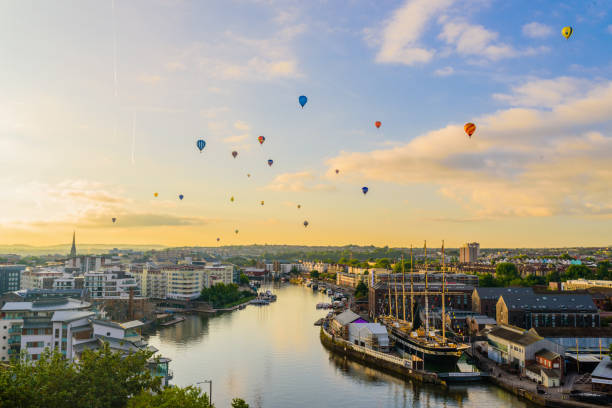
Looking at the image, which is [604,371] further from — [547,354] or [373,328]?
[373,328]

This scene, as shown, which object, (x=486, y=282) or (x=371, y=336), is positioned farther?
(x=486, y=282)

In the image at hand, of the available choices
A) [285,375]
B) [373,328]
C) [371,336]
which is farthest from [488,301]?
[285,375]

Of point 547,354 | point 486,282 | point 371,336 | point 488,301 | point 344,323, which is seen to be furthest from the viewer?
point 486,282

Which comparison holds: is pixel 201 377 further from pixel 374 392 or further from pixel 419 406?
pixel 419 406

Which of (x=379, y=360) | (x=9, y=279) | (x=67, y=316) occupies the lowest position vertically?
(x=379, y=360)

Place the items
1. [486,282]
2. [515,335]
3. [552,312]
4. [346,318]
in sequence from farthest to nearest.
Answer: [486,282], [552,312], [346,318], [515,335]
